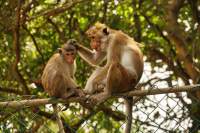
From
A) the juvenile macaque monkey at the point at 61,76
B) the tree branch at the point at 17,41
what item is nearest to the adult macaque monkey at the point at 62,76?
the juvenile macaque monkey at the point at 61,76

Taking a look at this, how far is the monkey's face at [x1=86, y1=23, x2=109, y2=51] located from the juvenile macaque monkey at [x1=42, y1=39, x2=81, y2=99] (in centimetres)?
23

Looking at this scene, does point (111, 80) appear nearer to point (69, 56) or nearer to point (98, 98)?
point (98, 98)

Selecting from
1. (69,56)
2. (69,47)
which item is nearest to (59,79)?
(69,56)

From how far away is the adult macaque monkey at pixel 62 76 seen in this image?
18.2 feet

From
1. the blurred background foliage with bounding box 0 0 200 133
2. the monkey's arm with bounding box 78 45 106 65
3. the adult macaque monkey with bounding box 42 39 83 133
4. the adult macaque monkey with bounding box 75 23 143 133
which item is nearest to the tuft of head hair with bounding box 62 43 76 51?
the adult macaque monkey with bounding box 42 39 83 133

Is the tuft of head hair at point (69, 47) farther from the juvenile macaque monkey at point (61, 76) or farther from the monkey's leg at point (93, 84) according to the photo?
the monkey's leg at point (93, 84)

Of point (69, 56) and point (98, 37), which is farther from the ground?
point (98, 37)

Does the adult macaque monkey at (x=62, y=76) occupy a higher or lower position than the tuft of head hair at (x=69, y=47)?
lower

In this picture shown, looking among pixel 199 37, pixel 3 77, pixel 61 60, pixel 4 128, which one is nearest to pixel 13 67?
pixel 3 77

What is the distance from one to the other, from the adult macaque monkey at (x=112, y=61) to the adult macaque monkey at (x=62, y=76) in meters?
0.18

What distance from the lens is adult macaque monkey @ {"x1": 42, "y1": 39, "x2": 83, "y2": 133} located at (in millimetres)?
5551

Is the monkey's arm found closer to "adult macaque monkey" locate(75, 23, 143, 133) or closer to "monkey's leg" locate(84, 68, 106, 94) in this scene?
"adult macaque monkey" locate(75, 23, 143, 133)

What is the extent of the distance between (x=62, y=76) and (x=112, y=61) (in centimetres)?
55

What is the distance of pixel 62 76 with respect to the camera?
18.8 feet
